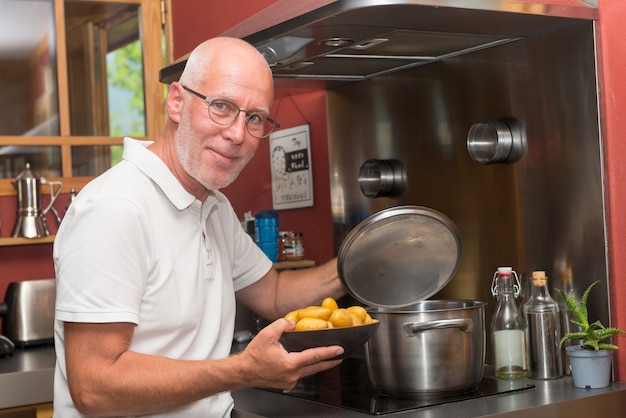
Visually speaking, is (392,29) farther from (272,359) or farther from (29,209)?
(29,209)

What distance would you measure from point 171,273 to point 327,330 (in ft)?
0.94

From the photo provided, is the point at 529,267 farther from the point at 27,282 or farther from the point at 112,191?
the point at 27,282

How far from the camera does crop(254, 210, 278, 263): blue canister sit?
276cm

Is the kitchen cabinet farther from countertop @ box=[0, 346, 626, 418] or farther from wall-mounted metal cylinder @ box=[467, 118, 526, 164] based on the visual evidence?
wall-mounted metal cylinder @ box=[467, 118, 526, 164]

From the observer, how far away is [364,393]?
183 centimetres

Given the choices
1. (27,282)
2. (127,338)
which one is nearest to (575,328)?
(127,338)

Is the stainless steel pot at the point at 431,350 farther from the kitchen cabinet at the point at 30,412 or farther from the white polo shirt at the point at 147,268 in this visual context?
the kitchen cabinet at the point at 30,412

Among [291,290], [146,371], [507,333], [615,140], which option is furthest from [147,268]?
[615,140]

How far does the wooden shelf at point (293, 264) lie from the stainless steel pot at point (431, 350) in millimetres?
933

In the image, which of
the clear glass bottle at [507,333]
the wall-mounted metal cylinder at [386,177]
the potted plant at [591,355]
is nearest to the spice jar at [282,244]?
the wall-mounted metal cylinder at [386,177]

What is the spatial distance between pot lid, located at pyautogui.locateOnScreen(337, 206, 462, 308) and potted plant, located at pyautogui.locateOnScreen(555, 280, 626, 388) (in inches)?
10.8

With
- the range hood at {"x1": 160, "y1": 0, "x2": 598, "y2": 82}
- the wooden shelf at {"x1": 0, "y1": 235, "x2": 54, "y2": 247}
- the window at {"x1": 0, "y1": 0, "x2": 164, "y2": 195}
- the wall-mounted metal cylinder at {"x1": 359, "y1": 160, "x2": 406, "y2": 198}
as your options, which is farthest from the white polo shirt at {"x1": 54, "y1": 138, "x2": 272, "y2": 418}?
the window at {"x1": 0, "y1": 0, "x2": 164, "y2": 195}

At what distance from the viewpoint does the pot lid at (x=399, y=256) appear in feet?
5.65

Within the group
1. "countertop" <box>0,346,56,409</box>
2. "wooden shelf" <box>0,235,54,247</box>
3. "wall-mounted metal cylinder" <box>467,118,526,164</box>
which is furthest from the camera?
"wooden shelf" <box>0,235,54,247</box>
